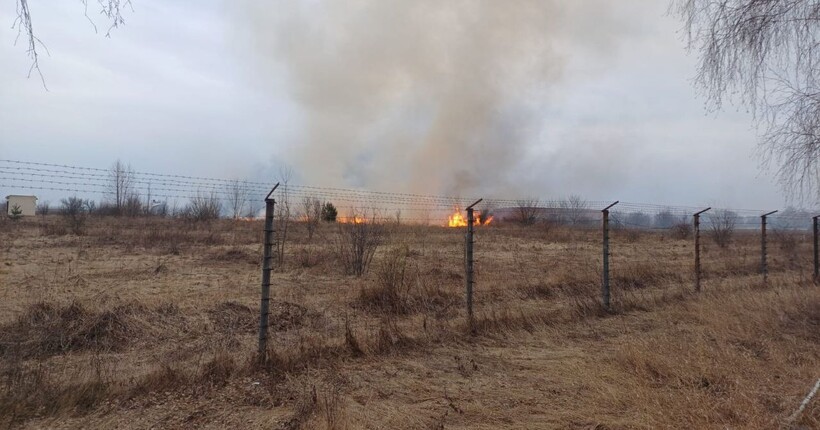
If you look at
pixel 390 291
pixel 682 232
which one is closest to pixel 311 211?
pixel 390 291

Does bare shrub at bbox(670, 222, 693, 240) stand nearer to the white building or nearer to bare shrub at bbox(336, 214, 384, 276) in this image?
bare shrub at bbox(336, 214, 384, 276)

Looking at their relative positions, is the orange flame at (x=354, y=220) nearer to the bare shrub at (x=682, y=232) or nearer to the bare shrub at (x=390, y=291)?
the bare shrub at (x=390, y=291)

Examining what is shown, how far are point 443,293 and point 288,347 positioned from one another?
162 inches

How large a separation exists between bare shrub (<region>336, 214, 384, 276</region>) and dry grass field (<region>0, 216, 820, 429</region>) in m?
1.26

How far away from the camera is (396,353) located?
19.8 ft

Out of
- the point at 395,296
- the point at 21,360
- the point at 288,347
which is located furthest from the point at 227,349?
the point at 395,296

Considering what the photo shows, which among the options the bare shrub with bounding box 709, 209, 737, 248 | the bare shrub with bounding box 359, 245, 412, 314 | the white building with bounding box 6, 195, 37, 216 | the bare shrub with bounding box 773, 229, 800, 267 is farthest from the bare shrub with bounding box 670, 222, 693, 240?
the white building with bounding box 6, 195, 37, 216

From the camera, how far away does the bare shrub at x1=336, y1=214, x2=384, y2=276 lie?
12.4m

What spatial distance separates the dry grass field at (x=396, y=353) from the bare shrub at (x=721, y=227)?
15007 millimetres

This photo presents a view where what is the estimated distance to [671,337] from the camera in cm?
686

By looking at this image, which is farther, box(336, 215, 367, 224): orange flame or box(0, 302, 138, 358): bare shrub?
box(336, 215, 367, 224): orange flame

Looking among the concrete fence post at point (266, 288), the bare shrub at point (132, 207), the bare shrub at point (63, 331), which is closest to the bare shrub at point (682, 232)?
the concrete fence post at point (266, 288)

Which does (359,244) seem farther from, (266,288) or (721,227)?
(721,227)

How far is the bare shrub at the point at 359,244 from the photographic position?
12.4m
